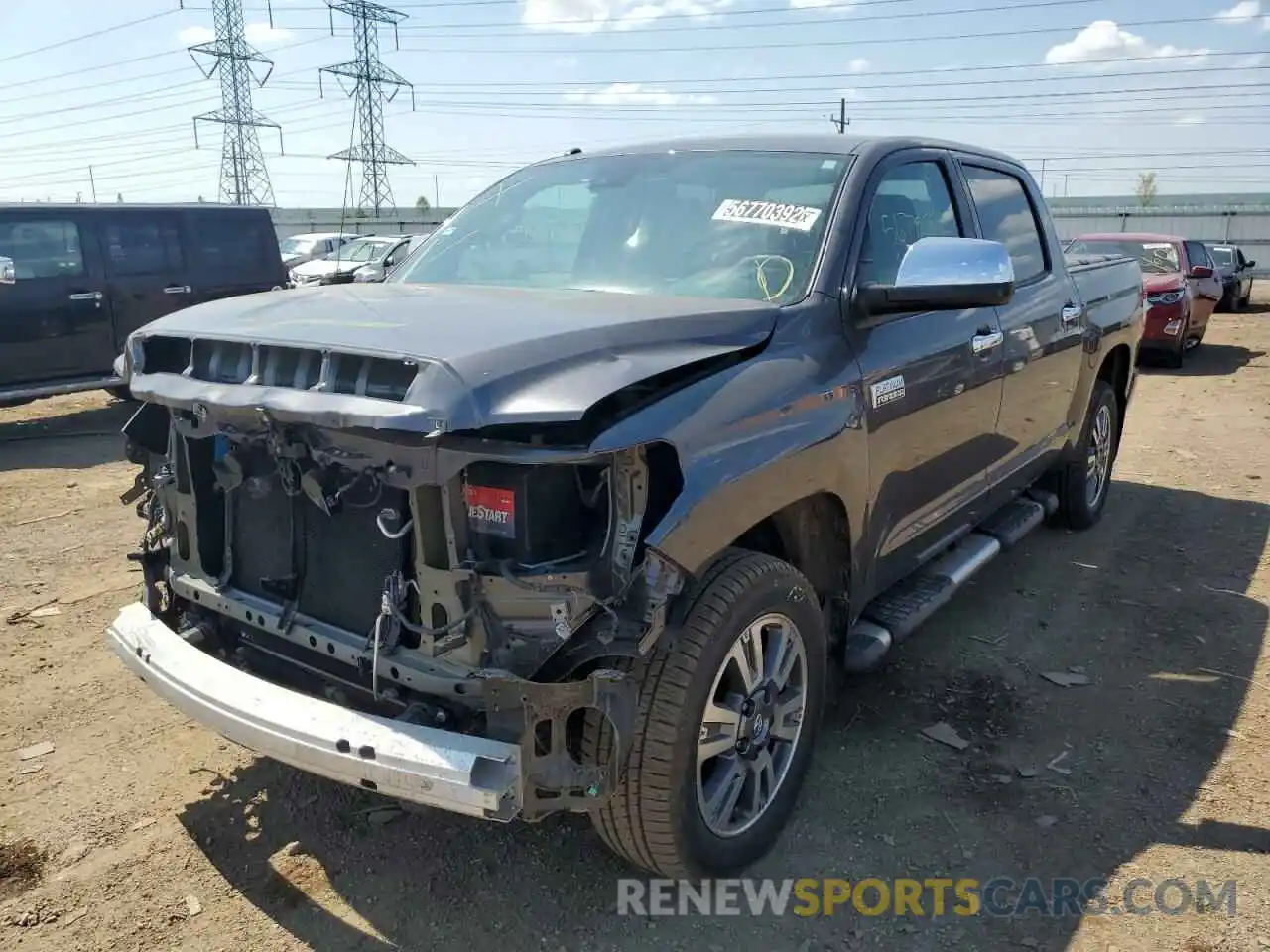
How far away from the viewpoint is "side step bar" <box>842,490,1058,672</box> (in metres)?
3.51

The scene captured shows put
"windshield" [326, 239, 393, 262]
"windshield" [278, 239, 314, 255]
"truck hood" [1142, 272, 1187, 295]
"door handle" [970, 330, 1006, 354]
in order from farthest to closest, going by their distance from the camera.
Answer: "windshield" [278, 239, 314, 255], "windshield" [326, 239, 393, 262], "truck hood" [1142, 272, 1187, 295], "door handle" [970, 330, 1006, 354]

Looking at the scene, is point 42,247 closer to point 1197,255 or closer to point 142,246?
point 142,246

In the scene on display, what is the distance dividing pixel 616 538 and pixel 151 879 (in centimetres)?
176

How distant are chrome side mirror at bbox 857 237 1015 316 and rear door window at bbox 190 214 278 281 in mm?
9018

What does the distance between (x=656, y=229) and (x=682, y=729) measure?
1.81 m

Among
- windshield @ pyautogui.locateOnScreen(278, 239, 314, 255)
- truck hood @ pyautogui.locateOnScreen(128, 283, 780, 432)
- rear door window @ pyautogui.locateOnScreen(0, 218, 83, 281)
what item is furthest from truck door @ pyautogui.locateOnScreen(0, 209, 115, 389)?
windshield @ pyautogui.locateOnScreen(278, 239, 314, 255)

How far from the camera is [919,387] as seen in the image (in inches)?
140

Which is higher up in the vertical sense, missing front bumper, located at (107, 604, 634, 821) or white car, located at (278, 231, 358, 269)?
white car, located at (278, 231, 358, 269)

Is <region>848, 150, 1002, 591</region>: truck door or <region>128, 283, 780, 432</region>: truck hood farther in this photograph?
<region>848, 150, 1002, 591</region>: truck door

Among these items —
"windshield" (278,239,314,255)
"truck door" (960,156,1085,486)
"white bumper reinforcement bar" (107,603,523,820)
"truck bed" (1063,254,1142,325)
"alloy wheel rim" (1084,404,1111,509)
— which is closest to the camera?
"white bumper reinforcement bar" (107,603,523,820)

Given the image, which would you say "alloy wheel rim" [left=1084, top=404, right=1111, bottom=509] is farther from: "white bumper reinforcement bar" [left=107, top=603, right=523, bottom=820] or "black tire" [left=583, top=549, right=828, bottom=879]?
"white bumper reinforcement bar" [left=107, top=603, right=523, bottom=820]

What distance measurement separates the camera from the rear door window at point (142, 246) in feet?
31.6

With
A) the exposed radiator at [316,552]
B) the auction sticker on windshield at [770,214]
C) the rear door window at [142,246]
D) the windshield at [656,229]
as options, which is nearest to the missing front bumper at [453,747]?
the exposed radiator at [316,552]

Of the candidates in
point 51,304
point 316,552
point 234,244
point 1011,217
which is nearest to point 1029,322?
point 1011,217
